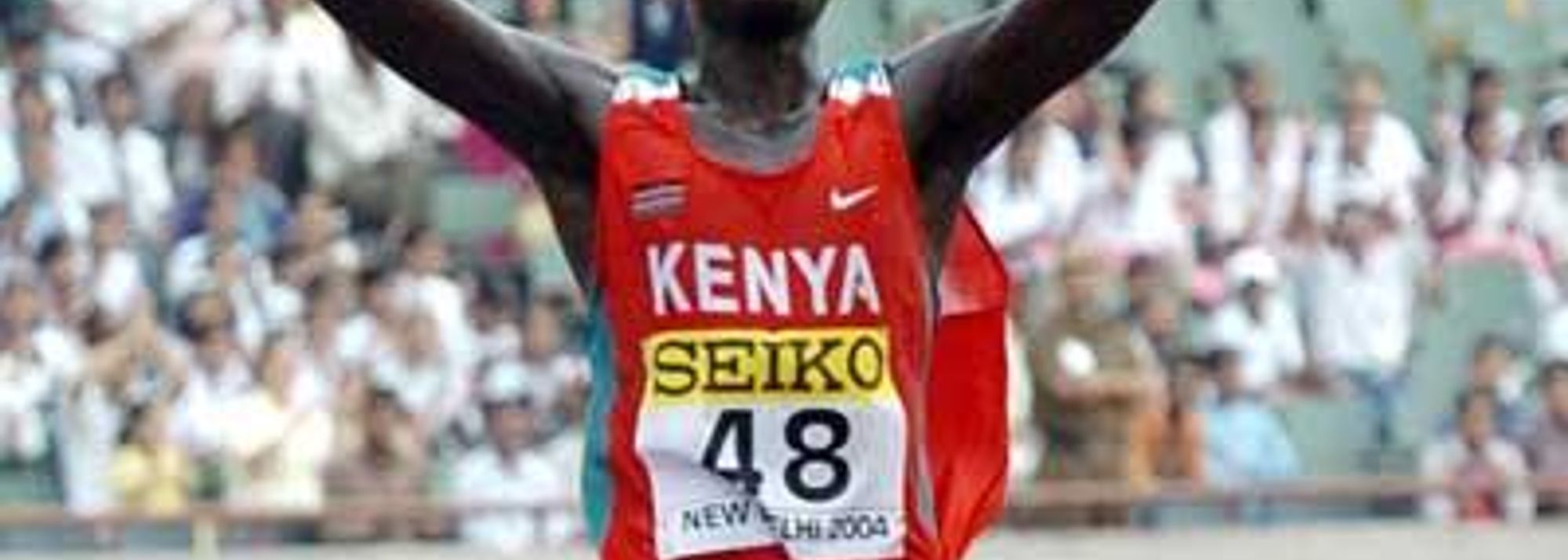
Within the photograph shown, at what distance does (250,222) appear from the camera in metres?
14.9

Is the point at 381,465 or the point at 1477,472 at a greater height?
the point at 381,465

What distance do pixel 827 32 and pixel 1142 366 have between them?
8.43 feet

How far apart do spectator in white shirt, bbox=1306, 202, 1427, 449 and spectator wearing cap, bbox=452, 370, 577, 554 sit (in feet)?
10.2

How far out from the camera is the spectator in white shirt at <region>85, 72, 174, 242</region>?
48.6 ft

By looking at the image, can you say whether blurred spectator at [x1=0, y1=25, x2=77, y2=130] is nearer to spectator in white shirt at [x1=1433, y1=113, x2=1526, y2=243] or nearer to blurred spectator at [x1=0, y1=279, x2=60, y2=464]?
blurred spectator at [x1=0, y1=279, x2=60, y2=464]

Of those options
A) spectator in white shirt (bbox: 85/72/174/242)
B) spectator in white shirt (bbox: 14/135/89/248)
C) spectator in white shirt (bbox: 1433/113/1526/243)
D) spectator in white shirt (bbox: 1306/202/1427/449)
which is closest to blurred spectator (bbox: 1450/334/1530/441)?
spectator in white shirt (bbox: 1306/202/1427/449)

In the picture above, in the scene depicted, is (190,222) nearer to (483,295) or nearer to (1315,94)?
(483,295)

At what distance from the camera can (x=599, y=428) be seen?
17.0 feet

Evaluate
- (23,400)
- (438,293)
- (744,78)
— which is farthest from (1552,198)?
(744,78)

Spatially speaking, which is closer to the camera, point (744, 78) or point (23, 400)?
point (744, 78)

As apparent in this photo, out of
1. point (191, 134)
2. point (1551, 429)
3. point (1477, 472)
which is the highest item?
point (191, 134)

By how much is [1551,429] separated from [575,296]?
3503 millimetres

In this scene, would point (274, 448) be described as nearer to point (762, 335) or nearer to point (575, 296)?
point (575, 296)

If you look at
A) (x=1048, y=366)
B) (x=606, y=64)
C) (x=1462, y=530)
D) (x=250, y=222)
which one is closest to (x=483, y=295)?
(x=250, y=222)
